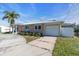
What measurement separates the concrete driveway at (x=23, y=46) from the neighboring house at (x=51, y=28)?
0.21 meters

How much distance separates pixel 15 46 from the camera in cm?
620

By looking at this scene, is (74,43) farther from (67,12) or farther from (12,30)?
(12,30)

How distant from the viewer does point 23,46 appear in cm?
621

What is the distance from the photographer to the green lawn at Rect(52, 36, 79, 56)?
19.6ft

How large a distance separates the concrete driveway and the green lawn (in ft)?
0.56

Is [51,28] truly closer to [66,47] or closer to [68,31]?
[68,31]

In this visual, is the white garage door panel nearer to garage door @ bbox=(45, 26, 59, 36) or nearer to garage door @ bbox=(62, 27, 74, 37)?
garage door @ bbox=(62, 27, 74, 37)

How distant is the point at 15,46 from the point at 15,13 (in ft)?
3.40

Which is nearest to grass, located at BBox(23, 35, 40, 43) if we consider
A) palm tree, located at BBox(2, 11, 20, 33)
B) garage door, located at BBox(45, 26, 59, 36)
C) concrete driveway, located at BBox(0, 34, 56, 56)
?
concrete driveway, located at BBox(0, 34, 56, 56)

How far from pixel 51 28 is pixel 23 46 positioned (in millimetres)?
1057

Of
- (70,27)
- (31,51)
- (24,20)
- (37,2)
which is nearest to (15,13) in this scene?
(24,20)

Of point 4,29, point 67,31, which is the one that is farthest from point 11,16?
point 67,31

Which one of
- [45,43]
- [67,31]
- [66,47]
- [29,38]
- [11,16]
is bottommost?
[66,47]

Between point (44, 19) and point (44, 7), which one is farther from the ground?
point (44, 7)
